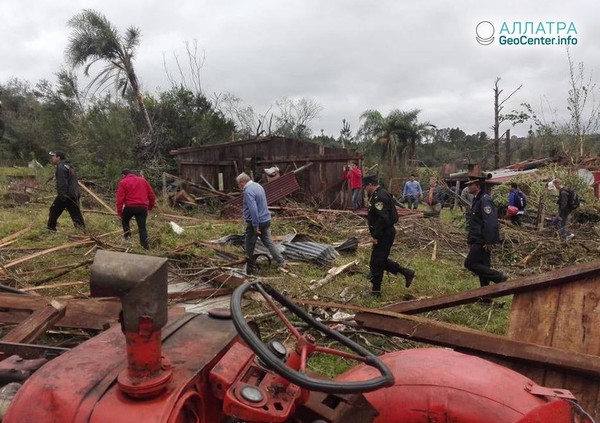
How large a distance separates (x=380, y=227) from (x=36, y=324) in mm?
4277

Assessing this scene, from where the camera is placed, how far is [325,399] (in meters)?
1.79

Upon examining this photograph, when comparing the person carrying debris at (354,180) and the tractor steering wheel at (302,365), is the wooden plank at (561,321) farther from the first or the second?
the person carrying debris at (354,180)

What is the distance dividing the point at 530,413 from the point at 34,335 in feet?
11.0

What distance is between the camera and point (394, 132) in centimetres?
3053

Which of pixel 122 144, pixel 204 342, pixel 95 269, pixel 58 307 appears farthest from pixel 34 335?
pixel 122 144

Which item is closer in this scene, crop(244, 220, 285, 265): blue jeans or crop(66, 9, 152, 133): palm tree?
crop(244, 220, 285, 265): blue jeans

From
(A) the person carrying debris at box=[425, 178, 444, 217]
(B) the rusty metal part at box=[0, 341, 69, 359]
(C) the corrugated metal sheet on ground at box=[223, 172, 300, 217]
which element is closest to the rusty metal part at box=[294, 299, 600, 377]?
(B) the rusty metal part at box=[0, 341, 69, 359]

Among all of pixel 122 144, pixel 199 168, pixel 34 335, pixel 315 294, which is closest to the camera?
pixel 34 335

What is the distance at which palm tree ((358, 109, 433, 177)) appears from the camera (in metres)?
30.3

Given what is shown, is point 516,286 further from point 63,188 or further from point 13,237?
point 13,237

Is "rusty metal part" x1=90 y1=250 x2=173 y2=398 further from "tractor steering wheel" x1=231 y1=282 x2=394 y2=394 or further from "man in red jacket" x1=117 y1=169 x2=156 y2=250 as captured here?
"man in red jacket" x1=117 y1=169 x2=156 y2=250

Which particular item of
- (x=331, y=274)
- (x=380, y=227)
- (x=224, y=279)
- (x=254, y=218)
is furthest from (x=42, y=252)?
(x=380, y=227)

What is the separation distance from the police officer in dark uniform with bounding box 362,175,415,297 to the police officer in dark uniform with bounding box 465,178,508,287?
3.12 ft

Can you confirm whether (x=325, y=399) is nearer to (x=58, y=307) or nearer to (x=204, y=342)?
(x=204, y=342)
